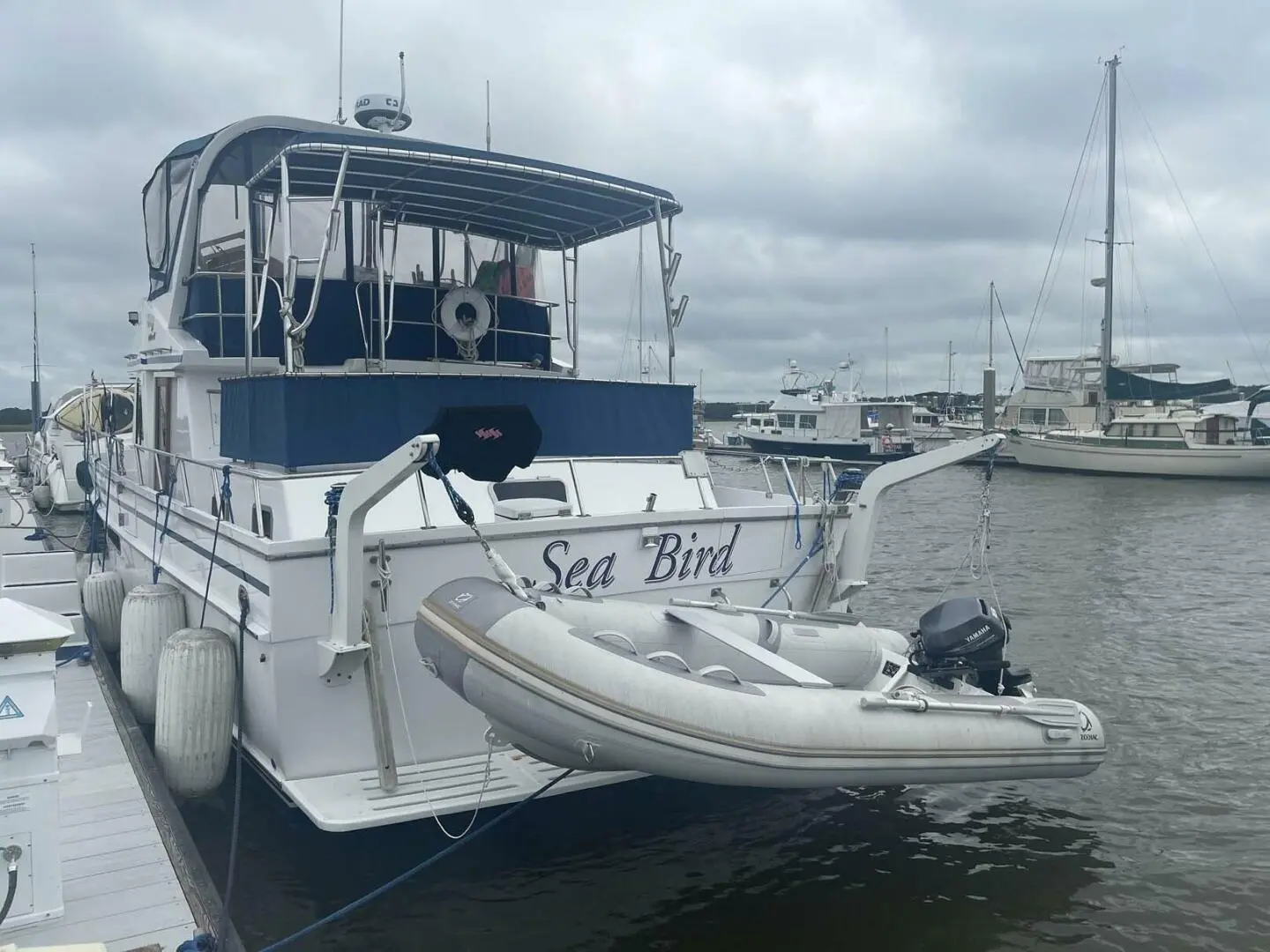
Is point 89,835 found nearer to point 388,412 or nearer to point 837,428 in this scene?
point 388,412

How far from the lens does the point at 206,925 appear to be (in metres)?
4.49

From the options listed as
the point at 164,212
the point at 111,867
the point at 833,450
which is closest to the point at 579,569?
the point at 111,867

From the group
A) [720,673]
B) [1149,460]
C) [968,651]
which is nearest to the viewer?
[720,673]

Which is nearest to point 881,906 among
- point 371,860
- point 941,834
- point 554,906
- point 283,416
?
point 941,834

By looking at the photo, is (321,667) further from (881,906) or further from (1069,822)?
(1069,822)

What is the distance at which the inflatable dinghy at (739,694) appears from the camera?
4.69 metres

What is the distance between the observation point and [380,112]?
31.1ft

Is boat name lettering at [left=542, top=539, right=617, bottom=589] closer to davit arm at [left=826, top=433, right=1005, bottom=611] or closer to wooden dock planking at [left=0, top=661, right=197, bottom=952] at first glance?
davit arm at [left=826, top=433, right=1005, bottom=611]

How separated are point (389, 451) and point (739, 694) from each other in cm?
278

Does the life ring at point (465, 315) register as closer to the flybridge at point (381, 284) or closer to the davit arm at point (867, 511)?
the flybridge at point (381, 284)

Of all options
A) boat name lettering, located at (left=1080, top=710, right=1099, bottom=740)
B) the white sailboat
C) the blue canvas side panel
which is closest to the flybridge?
the blue canvas side panel

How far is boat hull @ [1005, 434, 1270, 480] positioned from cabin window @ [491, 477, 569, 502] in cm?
3717

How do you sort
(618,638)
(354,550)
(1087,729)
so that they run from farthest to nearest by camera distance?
(1087,729), (618,638), (354,550)

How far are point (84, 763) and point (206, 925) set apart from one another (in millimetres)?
2557
